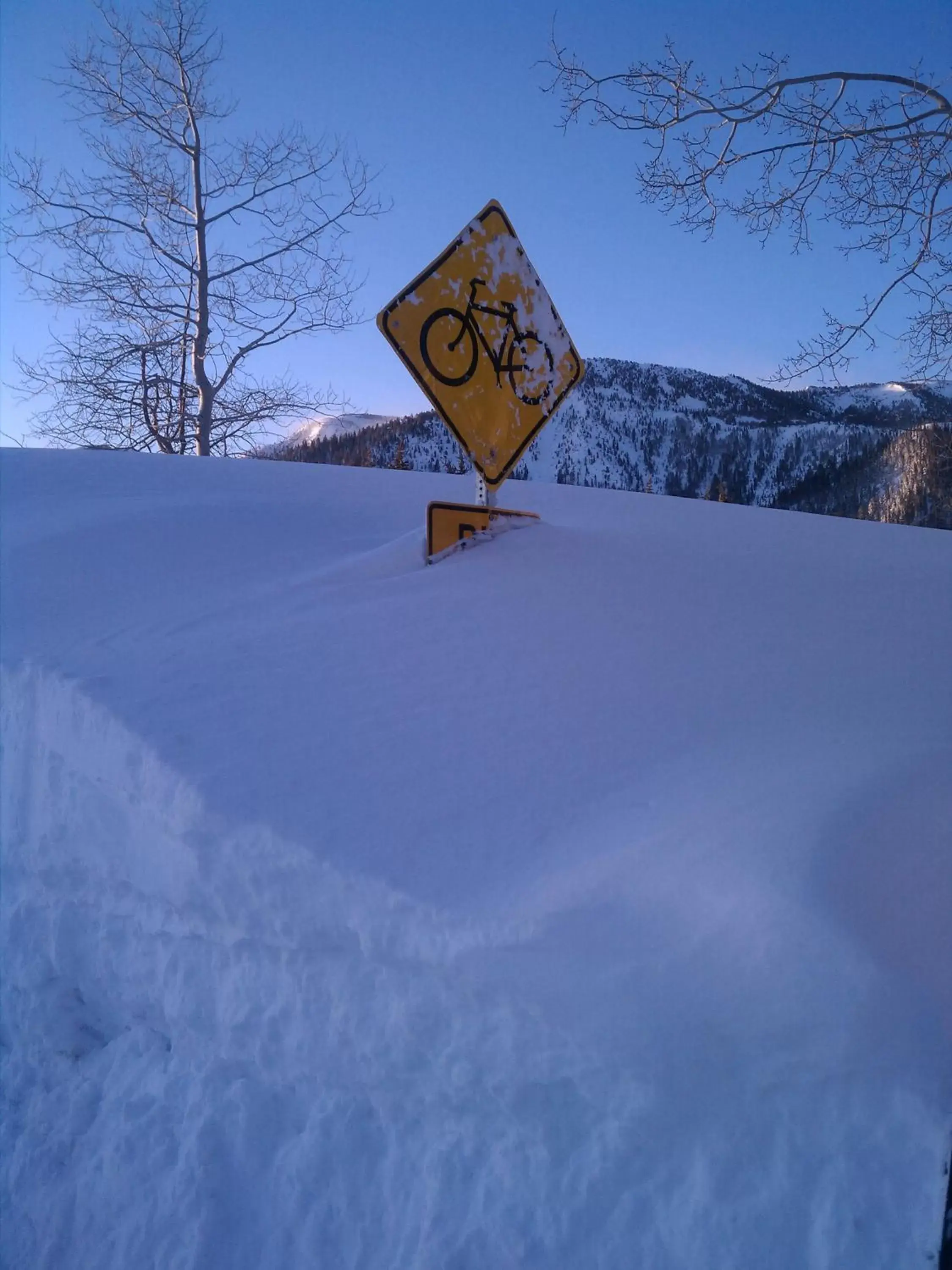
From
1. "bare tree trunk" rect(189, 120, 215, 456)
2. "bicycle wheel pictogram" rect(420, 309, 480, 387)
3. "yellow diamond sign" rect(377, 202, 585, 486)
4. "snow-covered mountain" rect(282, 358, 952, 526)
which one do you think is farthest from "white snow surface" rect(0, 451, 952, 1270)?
"bare tree trunk" rect(189, 120, 215, 456)

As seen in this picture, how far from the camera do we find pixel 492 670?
11.0 ft

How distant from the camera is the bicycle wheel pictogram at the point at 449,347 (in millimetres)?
4211

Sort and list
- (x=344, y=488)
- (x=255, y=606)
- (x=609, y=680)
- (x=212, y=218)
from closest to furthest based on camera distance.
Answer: (x=609, y=680) < (x=255, y=606) < (x=344, y=488) < (x=212, y=218)

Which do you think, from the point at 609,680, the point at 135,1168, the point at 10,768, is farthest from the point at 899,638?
the point at 10,768

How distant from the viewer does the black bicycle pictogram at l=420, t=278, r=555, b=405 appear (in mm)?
4234

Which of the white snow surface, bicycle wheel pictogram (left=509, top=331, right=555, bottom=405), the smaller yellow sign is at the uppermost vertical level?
bicycle wheel pictogram (left=509, top=331, right=555, bottom=405)

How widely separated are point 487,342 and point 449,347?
9.3 inches

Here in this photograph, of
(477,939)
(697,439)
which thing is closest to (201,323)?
(477,939)

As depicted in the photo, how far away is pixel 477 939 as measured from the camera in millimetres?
2145

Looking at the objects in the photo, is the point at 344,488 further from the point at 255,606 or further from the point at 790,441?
the point at 790,441

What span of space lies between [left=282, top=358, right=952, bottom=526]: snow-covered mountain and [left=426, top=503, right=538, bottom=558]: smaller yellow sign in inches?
11.1

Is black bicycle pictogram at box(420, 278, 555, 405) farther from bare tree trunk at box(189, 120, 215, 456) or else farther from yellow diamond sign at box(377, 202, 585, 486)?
bare tree trunk at box(189, 120, 215, 456)

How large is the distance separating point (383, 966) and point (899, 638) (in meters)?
2.73

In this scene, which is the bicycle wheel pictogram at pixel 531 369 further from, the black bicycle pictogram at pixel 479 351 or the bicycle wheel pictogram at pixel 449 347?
the bicycle wheel pictogram at pixel 449 347
